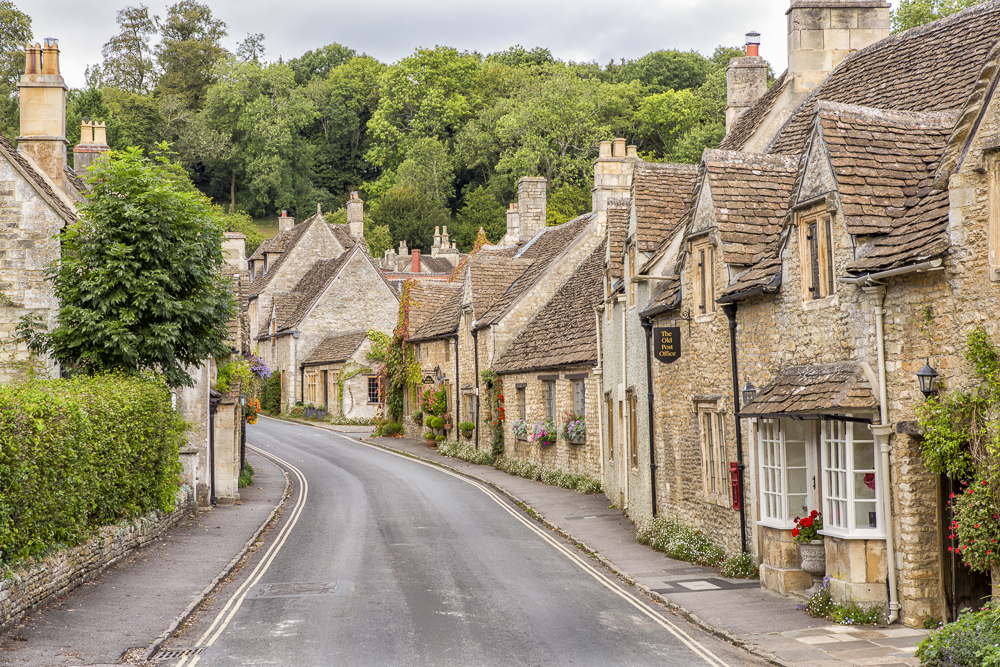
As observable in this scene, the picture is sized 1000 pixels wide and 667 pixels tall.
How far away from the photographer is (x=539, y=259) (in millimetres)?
38312

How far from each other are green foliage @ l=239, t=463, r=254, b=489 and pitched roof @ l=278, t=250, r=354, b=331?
26.4m

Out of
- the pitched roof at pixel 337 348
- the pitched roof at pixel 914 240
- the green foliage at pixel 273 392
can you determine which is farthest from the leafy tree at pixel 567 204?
the pitched roof at pixel 914 240

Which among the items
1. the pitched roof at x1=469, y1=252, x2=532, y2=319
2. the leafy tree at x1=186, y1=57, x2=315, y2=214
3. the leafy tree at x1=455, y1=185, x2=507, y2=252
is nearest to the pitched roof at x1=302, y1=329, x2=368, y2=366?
the pitched roof at x1=469, y1=252, x2=532, y2=319

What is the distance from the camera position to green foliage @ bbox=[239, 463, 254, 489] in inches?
1102

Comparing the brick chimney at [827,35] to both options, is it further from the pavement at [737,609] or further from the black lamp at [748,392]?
the pavement at [737,609]

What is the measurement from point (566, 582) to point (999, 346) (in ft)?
25.2

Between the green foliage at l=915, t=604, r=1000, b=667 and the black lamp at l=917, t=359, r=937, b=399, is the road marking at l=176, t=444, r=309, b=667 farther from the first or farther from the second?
the black lamp at l=917, t=359, r=937, b=399

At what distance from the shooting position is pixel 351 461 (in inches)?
1347

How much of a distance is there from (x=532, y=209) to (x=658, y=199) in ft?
85.9

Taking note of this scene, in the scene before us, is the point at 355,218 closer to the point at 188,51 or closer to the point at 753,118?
the point at 188,51

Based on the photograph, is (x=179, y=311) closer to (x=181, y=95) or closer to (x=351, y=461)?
(x=351, y=461)

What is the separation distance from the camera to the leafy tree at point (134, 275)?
18891 mm

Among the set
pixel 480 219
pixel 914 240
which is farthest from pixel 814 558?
pixel 480 219

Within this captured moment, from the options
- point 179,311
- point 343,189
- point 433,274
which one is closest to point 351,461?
point 179,311
